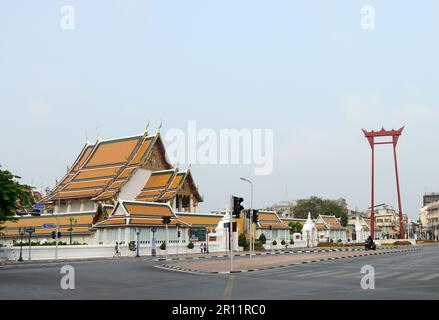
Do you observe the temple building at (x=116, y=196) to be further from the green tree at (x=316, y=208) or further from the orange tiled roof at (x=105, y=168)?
the green tree at (x=316, y=208)

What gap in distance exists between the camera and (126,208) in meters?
54.8

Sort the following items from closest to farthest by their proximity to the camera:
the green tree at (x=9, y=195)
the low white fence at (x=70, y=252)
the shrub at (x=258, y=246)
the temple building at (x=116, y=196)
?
the green tree at (x=9, y=195)
the low white fence at (x=70, y=252)
the temple building at (x=116, y=196)
the shrub at (x=258, y=246)

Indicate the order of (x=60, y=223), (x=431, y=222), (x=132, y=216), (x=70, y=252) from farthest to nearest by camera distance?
(x=431, y=222) → (x=60, y=223) → (x=132, y=216) → (x=70, y=252)

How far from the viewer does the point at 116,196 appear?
221ft

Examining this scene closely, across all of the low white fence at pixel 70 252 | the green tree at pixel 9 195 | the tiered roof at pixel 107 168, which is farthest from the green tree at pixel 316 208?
the green tree at pixel 9 195

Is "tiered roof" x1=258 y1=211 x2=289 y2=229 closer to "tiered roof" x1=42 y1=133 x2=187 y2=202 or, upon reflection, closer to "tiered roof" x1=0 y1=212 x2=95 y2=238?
"tiered roof" x1=42 y1=133 x2=187 y2=202

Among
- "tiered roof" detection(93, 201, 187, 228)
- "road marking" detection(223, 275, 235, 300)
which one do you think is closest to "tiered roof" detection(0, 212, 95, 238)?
"tiered roof" detection(93, 201, 187, 228)

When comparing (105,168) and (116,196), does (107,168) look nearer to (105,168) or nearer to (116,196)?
(105,168)

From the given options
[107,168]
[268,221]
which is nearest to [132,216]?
[107,168]

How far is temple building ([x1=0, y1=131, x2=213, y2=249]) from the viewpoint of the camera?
5819cm

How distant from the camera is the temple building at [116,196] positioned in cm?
5819

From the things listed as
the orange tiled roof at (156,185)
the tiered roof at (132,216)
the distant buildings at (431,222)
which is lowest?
the distant buildings at (431,222)

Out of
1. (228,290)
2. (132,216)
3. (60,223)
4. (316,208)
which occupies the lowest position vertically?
(228,290)
